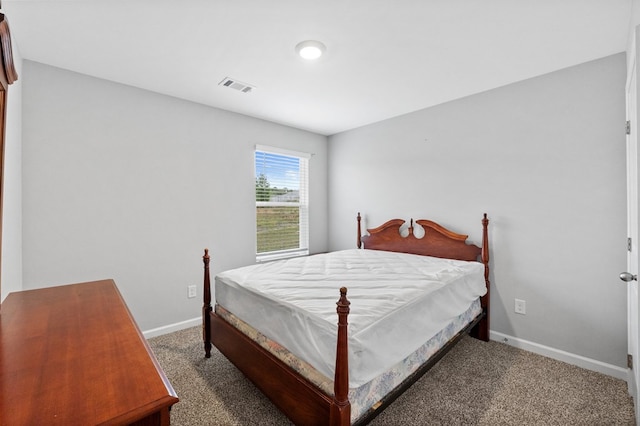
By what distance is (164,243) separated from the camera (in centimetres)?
295

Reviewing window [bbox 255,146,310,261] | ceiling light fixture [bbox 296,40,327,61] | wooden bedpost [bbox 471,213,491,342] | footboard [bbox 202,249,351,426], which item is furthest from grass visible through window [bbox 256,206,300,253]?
wooden bedpost [bbox 471,213,491,342]

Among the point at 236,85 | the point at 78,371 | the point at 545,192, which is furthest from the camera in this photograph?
the point at 236,85

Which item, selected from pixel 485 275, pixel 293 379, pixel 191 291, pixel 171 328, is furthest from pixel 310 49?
pixel 171 328

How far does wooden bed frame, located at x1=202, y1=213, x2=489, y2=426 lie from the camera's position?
126 centimetres

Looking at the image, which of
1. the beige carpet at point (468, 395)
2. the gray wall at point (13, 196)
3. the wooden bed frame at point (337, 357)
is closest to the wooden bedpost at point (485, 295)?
the wooden bed frame at point (337, 357)

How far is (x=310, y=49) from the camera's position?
6.81ft

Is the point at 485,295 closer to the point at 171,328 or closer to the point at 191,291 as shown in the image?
the point at 191,291

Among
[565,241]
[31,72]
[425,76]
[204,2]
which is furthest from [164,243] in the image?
[565,241]

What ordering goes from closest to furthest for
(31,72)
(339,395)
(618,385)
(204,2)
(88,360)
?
(88,360)
(339,395)
(204,2)
(618,385)
(31,72)

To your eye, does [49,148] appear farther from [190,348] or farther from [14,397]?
[14,397]

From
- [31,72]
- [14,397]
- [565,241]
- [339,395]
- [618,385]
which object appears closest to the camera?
[14,397]

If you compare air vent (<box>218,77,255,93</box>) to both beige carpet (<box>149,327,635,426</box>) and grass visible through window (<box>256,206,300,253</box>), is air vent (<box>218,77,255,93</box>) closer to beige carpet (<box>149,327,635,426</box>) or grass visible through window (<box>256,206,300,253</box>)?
grass visible through window (<box>256,206,300,253</box>)

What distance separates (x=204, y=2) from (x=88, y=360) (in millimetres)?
1800

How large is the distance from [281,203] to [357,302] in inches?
99.3
